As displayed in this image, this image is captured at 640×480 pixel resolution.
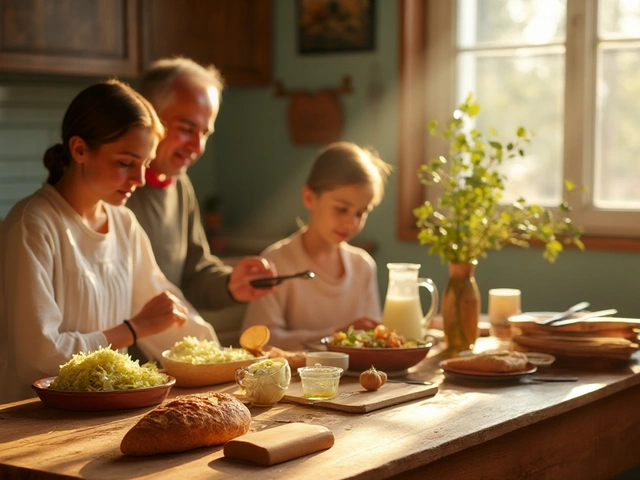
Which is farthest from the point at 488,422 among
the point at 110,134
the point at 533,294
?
the point at 533,294

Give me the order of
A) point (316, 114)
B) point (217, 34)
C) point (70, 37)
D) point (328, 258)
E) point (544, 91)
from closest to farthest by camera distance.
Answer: point (328, 258) → point (70, 37) → point (544, 91) → point (217, 34) → point (316, 114)

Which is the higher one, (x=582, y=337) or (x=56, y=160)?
(x=56, y=160)

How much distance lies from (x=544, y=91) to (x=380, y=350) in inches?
83.4

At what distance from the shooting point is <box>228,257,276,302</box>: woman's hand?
2.62 meters

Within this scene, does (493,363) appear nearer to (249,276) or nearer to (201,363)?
(201,363)

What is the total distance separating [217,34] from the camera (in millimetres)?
4219

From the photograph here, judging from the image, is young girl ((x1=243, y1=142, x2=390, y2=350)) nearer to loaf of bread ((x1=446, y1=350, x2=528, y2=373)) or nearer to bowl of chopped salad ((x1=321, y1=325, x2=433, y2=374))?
bowl of chopped salad ((x1=321, y1=325, x2=433, y2=374))

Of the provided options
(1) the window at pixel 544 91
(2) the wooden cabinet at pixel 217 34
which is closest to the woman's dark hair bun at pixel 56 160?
(2) the wooden cabinet at pixel 217 34

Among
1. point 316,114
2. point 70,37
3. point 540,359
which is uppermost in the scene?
point 70,37

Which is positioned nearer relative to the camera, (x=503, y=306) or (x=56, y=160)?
(x=56, y=160)

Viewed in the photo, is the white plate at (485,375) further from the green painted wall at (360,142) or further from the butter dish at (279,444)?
the green painted wall at (360,142)

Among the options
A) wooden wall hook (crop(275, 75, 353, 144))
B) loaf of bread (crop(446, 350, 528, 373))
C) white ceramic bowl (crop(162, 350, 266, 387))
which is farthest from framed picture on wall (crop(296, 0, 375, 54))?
white ceramic bowl (crop(162, 350, 266, 387))

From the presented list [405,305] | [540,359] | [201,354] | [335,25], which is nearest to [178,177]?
[405,305]

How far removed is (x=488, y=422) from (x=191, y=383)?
2.06ft
